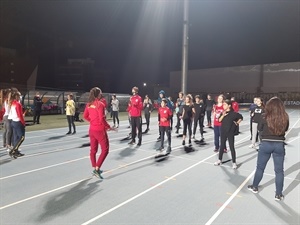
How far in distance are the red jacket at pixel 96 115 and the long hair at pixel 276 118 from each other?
3269 mm

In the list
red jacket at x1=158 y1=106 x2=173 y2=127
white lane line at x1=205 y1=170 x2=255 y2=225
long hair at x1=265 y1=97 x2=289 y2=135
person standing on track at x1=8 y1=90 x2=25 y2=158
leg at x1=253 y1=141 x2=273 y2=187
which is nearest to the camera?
white lane line at x1=205 y1=170 x2=255 y2=225

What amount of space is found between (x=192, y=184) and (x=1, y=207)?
348 cm

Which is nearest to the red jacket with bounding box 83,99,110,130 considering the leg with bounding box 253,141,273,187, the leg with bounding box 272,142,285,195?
the leg with bounding box 253,141,273,187

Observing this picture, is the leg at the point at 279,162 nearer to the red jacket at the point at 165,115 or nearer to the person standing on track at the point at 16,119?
the red jacket at the point at 165,115

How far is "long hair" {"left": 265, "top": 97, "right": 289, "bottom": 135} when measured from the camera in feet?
13.9

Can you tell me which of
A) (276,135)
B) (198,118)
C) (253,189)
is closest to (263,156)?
(276,135)

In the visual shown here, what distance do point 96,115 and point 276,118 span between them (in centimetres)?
352

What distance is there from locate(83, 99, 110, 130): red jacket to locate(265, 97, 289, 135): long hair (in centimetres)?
327

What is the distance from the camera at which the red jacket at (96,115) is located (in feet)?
17.0

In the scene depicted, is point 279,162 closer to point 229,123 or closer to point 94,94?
point 229,123

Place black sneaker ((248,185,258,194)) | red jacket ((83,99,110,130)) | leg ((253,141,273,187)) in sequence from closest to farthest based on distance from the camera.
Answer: leg ((253,141,273,187))
black sneaker ((248,185,258,194))
red jacket ((83,99,110,130))

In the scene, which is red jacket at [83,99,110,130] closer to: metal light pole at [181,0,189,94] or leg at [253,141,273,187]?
leg at [253,141,273,187]

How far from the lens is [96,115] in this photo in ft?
17.1

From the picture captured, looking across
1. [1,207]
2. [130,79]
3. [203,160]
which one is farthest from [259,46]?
[1,207]
